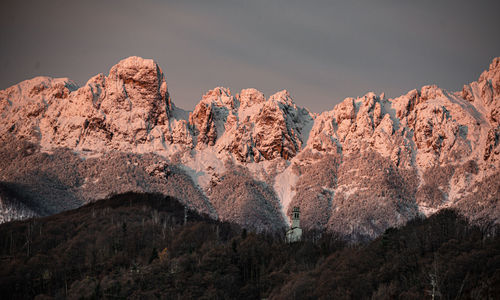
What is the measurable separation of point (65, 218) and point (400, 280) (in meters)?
112

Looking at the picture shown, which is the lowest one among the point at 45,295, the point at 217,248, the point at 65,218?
the point at 45,295

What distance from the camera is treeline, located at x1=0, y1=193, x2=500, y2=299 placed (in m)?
95.3

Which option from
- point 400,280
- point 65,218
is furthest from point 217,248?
point 65,218

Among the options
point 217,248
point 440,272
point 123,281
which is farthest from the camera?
point 217,248

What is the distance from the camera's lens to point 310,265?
126 m

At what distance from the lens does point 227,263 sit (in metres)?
128

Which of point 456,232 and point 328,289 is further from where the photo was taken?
point 456,232

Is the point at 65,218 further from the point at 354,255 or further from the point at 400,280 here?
the point at 400,280

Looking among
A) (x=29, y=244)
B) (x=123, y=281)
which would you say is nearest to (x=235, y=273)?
(x=123, y=281)

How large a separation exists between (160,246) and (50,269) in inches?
1038

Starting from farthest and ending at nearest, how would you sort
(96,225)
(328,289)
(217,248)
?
1. (96,225)
2. (217,248)
3. (328,289)

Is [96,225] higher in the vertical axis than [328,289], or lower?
higher

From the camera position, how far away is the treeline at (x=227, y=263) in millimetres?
95312

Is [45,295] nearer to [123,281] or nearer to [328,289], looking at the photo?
[123,281]
